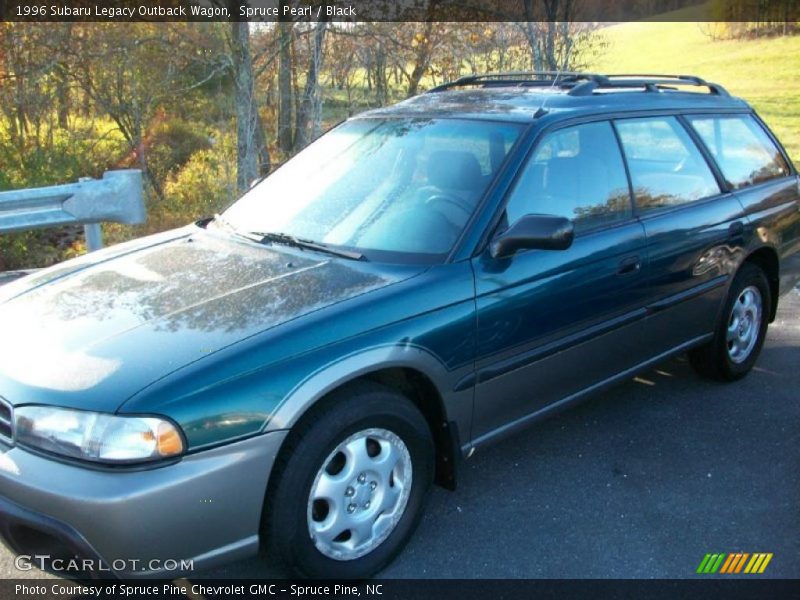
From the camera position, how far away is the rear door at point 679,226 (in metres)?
3.86

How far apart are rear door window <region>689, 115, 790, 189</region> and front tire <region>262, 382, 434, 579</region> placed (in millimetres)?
2727

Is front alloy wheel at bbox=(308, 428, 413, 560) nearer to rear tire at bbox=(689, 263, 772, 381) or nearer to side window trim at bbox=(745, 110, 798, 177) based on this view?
rear tire at bbox=(689, 263, 772, 381)

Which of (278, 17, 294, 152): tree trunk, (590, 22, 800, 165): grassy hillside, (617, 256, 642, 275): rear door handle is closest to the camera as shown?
(617, 256, 642, 275): rear door handle

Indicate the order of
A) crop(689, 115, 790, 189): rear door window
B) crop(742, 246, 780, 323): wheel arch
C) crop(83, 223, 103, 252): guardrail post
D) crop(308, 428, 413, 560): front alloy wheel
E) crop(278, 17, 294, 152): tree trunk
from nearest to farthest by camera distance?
crop(308, 428, 413, 560): front alloy wheel, crop(689, 115, 790, 189): rear door window, crop(742, 246, 780, 323): wheel arch, crop(83, 223, 103, 252): guardrail post, crop(278, 17, 294, 152): tree trunk

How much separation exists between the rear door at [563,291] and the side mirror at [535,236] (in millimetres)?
78

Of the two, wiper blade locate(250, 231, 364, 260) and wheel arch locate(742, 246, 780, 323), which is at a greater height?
wiper blade locate(250, 231, 364, 260)

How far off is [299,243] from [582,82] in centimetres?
185

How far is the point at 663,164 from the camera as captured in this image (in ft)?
13.4

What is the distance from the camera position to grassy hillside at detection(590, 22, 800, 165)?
21734 millimetres

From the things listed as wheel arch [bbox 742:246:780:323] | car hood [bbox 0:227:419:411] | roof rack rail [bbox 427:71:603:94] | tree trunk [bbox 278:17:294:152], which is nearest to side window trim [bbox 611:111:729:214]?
roof rack rail [bbox 427:71:603:94]

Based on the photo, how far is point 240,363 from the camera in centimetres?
240

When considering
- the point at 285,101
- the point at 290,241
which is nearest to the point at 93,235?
the point at 290,241

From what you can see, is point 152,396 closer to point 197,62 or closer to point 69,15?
point 197,62

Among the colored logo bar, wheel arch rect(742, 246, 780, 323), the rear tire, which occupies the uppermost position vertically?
wheel arch rect(742, 246, 780, 323)
